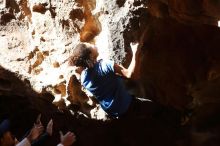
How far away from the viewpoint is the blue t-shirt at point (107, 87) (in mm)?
2812

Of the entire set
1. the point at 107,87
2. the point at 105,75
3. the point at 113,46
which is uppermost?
the point at 113,46

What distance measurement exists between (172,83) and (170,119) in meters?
0.42

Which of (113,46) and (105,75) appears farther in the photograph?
(113,46)

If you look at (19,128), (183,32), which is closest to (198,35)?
(183,32)

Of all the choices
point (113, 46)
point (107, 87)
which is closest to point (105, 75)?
point (107, 87)

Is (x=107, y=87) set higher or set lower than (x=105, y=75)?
lower

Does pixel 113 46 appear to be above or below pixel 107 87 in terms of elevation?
above

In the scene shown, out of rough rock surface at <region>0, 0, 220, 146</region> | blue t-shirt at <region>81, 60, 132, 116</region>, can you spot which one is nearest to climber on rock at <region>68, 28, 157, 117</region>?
blue t-shirt at <region>81, 60, 132, 116</region>

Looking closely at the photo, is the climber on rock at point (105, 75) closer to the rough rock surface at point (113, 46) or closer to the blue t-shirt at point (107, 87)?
the blue t-shirt at point (107, 87)

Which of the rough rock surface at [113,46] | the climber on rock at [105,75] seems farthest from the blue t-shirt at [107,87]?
the rough rock surface at [113,46]

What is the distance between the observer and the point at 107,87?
2914 millimetres

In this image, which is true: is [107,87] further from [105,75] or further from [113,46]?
[113,46]

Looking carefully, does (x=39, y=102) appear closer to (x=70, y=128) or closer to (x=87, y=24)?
(x=70, y=128)

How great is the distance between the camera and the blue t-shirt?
281 cm
